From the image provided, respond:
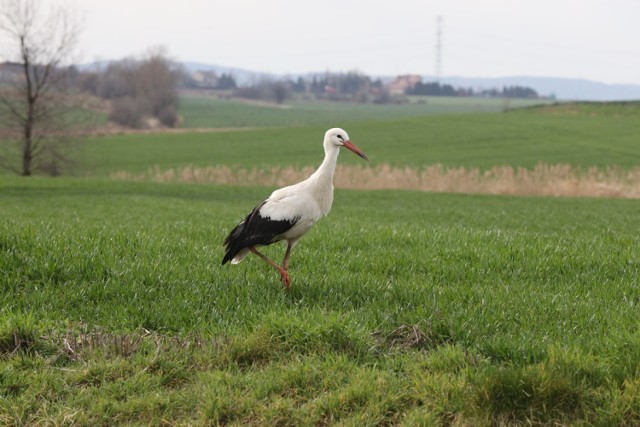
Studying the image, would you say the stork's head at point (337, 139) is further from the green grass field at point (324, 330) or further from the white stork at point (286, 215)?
the green grass field at point (324, 330)

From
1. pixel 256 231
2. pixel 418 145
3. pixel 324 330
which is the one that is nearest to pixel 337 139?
pixel 256 231

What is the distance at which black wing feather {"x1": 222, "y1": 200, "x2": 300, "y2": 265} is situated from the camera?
7.36 meters

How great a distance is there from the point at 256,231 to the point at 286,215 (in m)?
0.38

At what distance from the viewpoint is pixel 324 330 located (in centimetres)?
577

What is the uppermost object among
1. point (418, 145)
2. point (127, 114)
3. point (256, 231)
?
point (256, 231)

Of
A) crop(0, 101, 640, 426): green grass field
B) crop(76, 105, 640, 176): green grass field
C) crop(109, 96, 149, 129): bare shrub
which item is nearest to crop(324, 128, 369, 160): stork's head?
crop(0, 101, 640, 426): green grass field

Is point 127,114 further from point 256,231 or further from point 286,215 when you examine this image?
point 286,215

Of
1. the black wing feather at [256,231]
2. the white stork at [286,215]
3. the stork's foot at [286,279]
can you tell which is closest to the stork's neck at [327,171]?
the white stork at [286,215]

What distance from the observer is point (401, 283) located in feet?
24.2

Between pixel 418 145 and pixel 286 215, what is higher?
pixel 286 215

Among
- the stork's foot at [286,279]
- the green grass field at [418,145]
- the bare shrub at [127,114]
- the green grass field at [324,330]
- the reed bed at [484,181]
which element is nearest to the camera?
the green grass field at [324,330]

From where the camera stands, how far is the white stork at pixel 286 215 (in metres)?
7.37

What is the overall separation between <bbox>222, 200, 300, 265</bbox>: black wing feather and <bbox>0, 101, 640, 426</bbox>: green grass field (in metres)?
0.44

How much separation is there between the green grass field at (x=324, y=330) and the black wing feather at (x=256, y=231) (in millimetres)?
437
